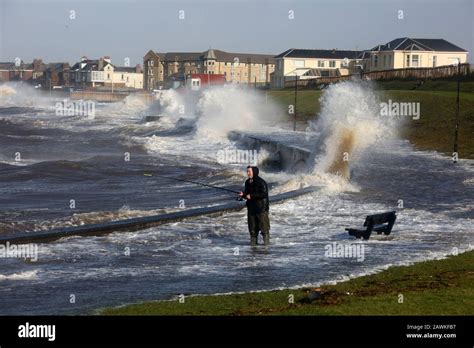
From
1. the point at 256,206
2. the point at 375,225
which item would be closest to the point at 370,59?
the point at 375,225

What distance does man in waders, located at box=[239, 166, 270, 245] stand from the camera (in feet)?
49.9

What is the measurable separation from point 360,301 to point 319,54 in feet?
350

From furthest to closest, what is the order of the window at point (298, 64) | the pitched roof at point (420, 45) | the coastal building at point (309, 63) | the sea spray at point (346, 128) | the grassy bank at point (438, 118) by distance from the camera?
the window at point (298, 64), the coastal building at point (309, 63), the pitched roof at point (420, 45), the grassy bank at point (438, 118), the sea spray at point (346, 128)

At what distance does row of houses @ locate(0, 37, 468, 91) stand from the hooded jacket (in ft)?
214

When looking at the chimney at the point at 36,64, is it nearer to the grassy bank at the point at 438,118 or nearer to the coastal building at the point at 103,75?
the coastal building at the point at 103,75

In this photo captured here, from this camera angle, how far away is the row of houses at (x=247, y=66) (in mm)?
82312

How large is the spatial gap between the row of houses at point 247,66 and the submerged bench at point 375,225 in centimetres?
6360

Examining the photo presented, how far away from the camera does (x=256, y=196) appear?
15.2 meters

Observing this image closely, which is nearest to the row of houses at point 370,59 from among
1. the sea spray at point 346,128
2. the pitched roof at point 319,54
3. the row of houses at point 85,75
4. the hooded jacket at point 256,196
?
the pitched roof at point 319,54

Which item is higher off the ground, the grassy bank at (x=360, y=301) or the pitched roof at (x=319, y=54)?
the pitched roof at (x=319, y=54)

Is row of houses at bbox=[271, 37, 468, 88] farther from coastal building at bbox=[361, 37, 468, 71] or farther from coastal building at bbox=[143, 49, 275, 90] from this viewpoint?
coastal building at bbox=[143, 49, 275, 90]
